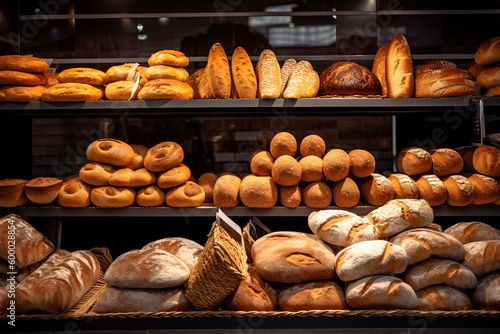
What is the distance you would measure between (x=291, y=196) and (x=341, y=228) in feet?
2.04

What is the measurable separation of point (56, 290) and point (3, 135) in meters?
1.63

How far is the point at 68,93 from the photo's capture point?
7.38 feet

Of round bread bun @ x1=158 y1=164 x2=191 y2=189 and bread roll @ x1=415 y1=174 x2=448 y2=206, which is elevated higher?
round bread bun @ x1=158 y1=164 x2=191 y2=189

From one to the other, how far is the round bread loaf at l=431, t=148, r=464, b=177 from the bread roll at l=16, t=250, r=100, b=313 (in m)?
2.05

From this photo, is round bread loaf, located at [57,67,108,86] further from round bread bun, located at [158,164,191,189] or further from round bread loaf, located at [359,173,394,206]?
round bread loaf, located at [359,173,394,206]

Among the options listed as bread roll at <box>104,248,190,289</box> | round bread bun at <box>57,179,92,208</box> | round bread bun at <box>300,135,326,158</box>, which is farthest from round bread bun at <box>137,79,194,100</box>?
bread roll at <box>104,248,190,289</box>

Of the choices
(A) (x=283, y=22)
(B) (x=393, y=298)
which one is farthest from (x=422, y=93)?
(B) (x=393, y=298)

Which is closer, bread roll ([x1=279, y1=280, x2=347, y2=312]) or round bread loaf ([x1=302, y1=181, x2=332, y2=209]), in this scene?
bread roll ([x1=279, y1=280, x2=347, y2=312])

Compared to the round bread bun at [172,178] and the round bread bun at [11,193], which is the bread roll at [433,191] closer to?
the round bread bun at [172,178]

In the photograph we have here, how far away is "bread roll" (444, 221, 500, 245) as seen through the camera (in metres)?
1.86

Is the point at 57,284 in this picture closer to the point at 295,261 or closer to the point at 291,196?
the point at 295,261

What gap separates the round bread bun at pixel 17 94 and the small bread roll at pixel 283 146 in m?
1.46

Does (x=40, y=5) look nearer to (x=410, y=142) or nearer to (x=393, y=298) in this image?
(x=410, y=142)

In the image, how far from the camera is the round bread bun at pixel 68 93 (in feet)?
7.36
